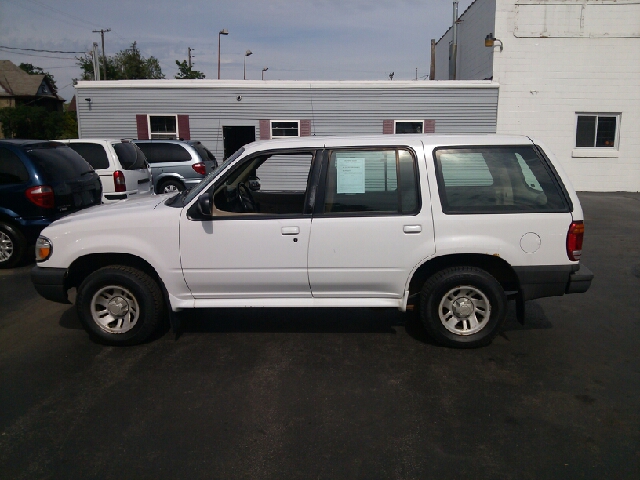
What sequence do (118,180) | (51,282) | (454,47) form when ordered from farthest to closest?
(454,47) → (118,180) → (51,282)

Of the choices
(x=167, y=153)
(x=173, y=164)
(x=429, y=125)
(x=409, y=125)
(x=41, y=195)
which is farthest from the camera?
(x=409, y=125)

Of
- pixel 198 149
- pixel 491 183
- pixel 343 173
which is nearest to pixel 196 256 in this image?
pixel 343 173

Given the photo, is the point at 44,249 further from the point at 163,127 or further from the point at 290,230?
the point at 163,127

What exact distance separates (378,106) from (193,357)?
14395 mm

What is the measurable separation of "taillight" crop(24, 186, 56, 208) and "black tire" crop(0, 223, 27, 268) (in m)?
0.57

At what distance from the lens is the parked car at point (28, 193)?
25.8ft

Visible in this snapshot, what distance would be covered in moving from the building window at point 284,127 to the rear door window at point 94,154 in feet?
27.4

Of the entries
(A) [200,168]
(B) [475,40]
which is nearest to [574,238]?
(A) [200,168]

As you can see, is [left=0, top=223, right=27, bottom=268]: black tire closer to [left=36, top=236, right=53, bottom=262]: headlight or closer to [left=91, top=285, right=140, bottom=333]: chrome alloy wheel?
[left=36, top=236, right=53, bottom=262]: headlight

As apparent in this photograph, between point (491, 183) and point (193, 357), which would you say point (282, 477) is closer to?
point (193, 357)

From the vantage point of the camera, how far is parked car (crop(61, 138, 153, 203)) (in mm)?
10492

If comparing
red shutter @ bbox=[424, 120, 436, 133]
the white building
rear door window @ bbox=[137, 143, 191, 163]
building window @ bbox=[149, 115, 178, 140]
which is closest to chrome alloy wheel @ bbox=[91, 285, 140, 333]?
rear door window @ bbox=[137, 143, 191, 163]

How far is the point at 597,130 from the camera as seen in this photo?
18.6 meters

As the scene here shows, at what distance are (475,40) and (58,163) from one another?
1711 centimetres
